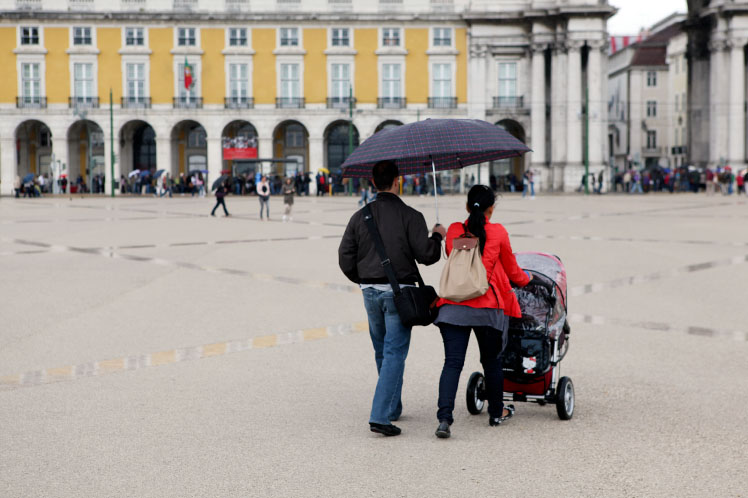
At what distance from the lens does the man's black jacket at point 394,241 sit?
569cm

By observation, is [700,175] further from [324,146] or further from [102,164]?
[102,164]

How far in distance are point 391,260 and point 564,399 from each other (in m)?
1.38

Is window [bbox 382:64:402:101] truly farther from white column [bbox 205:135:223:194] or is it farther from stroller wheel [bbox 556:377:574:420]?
stroller wheel [bbox 556:377:574:420]

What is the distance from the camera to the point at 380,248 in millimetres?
5691

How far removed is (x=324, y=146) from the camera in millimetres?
61875

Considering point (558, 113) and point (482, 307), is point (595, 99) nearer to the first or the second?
point (558, 113)

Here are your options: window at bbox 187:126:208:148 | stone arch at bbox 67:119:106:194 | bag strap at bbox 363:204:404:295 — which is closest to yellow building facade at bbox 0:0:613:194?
stone arch at bbox 67:119:106:194

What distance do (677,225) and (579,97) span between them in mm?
35332

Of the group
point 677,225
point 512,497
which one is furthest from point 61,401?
point 677,225

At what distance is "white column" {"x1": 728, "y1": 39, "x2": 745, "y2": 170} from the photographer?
59.0 meters

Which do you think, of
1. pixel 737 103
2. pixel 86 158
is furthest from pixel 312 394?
pixel 86 158

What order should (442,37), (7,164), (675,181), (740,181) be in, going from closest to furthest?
(740,181), (7,164), (675,181), (442,37)

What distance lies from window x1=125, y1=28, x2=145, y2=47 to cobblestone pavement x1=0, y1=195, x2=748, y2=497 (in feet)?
155

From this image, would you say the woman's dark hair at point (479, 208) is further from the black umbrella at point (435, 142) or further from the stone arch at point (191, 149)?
the stone arch at point (191, 149)
